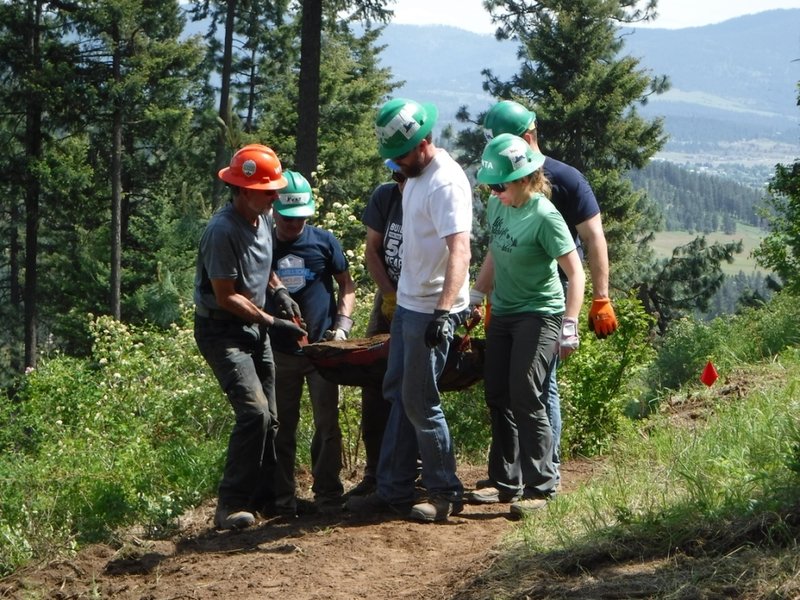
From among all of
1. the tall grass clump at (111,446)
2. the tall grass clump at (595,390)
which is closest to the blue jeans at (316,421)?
the tall grass clump at (111,446)

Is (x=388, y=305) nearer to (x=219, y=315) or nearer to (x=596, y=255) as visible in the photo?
(x=219, y=315)

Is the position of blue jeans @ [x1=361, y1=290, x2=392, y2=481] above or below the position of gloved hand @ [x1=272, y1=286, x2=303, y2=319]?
below

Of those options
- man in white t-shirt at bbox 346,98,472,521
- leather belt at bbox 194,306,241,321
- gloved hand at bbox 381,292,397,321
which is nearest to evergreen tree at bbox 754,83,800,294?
gloved hand at bbox 381,292,397,321

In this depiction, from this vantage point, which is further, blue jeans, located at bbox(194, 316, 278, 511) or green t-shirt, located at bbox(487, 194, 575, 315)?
blue jeans, located at bbox(194, 316, 278, 511)

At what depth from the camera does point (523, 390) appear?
5.90 metres

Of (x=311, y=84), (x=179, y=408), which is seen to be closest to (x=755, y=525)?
(x=179, y=408)

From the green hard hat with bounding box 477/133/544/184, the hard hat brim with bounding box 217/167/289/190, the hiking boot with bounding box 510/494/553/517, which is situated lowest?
the hiking boot with bounding box 510/494/553/517

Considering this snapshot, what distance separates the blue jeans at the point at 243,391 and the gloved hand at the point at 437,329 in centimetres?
113

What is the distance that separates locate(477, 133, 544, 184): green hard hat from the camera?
5766 mm

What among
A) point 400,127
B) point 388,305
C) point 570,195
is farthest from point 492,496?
point 400,127

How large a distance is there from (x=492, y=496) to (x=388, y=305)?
4.21 feet

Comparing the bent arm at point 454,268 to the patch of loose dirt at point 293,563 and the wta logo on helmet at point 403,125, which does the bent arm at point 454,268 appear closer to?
the wta logo on helmet at point 403,125

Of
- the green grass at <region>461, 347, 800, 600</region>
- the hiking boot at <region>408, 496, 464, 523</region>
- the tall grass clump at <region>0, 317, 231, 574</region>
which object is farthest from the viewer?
the tall grass clump at <region>0, 317, 231, 574</region>

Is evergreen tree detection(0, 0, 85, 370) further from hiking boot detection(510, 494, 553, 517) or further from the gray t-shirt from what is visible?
hiking boot detection(510, 494, 553, 517)
